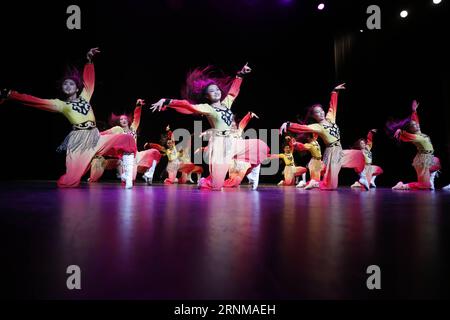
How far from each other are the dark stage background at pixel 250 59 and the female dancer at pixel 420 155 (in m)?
0.62

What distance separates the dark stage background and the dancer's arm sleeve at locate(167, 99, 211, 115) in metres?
2.99

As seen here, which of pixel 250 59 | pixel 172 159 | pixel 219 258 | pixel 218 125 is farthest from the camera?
pixel 172 159

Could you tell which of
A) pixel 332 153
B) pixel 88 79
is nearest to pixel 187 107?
pixel 88 79

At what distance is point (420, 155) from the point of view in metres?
5.83

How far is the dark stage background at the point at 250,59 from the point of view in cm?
603

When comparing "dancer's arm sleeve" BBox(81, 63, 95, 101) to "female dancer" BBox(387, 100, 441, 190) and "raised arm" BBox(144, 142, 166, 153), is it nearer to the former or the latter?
"raised arm" BBox(144, 142, 166, 153)

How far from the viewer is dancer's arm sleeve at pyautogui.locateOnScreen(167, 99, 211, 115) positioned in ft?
13.6

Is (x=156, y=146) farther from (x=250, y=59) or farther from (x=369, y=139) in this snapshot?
(x=369, y=139)

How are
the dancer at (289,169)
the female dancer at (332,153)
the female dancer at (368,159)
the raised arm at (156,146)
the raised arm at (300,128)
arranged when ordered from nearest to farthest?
1. the raised arm at (300,128)
2. the female dancer at (332,153)
3. the female dancer at (368,159)
4. the raised arm at (156,146)
5. the dancer at (289,169)

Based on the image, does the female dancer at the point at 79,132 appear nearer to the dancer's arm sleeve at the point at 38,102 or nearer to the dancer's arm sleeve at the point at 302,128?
the dancer's arm sleeve at the point at 38,102

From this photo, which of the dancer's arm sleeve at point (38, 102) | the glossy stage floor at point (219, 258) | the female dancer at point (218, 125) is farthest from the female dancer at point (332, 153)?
the glossy stage floor at point (219, 258)

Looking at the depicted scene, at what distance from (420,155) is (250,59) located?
12.7 ft

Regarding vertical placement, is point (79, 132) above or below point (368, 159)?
above
